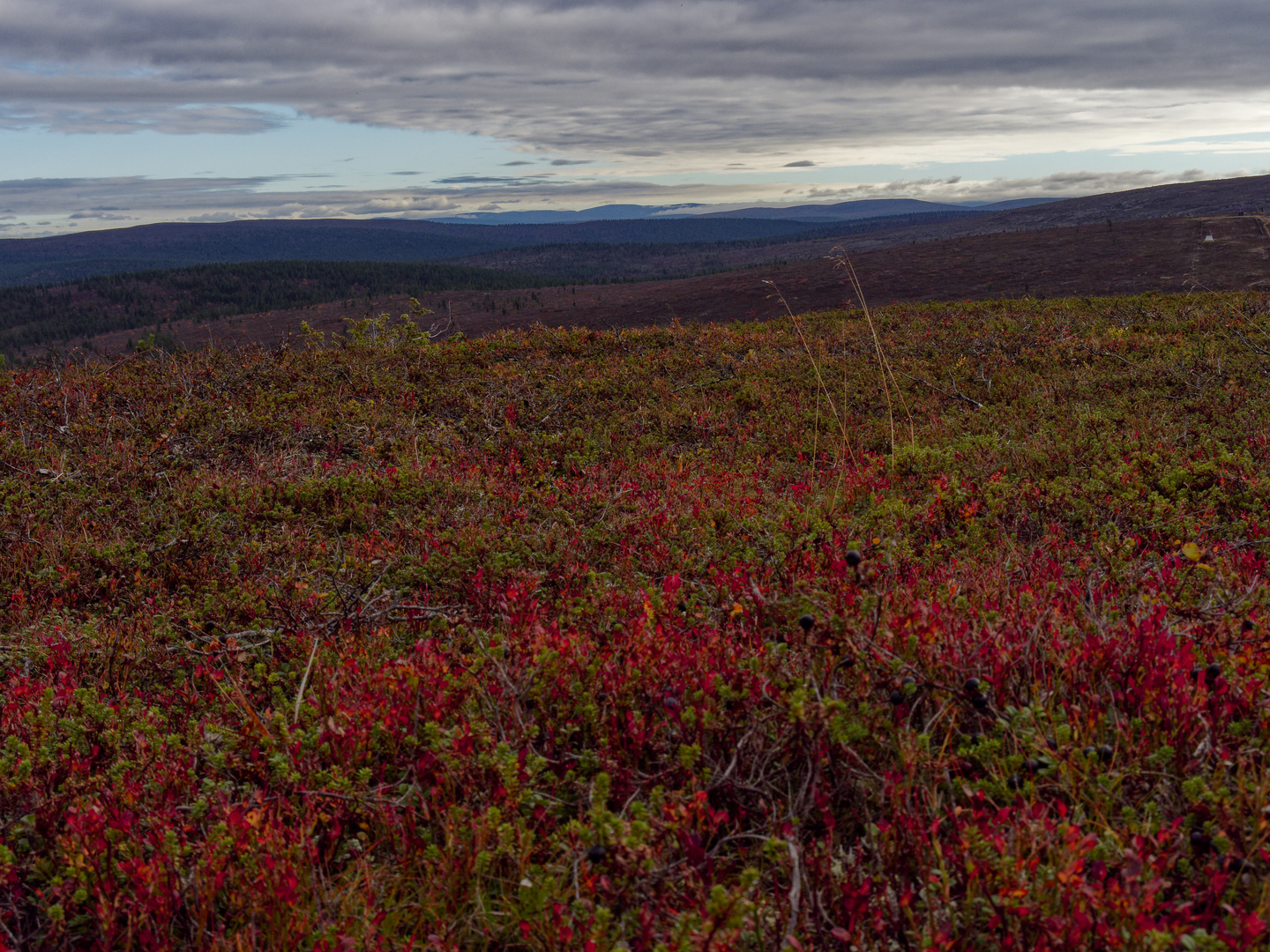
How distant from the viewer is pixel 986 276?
41.9m

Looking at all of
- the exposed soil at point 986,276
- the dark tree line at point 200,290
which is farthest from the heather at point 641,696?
the dark tree line at point 200,290

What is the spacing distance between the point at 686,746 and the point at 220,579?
463 cm

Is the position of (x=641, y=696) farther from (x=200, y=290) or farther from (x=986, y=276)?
(x=200, y=290)

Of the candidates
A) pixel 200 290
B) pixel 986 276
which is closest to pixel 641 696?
pixel 986 276

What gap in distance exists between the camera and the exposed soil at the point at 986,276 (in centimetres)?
3528

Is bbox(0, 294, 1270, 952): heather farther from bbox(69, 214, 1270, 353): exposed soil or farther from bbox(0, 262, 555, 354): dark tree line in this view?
bbox(0, 262, 555, 354): dark tree line

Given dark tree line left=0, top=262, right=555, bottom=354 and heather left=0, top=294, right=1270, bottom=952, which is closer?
heather left=0, top=294, right=1270, bottom=952

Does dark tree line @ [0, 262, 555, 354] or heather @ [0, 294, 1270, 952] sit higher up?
dark tree line @ [0, 262, 555, 354]

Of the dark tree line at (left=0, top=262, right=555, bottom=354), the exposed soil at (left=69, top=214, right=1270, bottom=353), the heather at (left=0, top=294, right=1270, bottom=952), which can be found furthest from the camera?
the dark tree line at (left=0, top=262, right=555, bottom=354)

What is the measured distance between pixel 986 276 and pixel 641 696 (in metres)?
45.5

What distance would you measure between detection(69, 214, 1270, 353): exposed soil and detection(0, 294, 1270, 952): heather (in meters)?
23.6

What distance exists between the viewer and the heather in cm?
232

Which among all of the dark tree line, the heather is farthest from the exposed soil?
the dark tree line

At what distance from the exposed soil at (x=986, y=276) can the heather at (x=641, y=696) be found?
2360 cm
